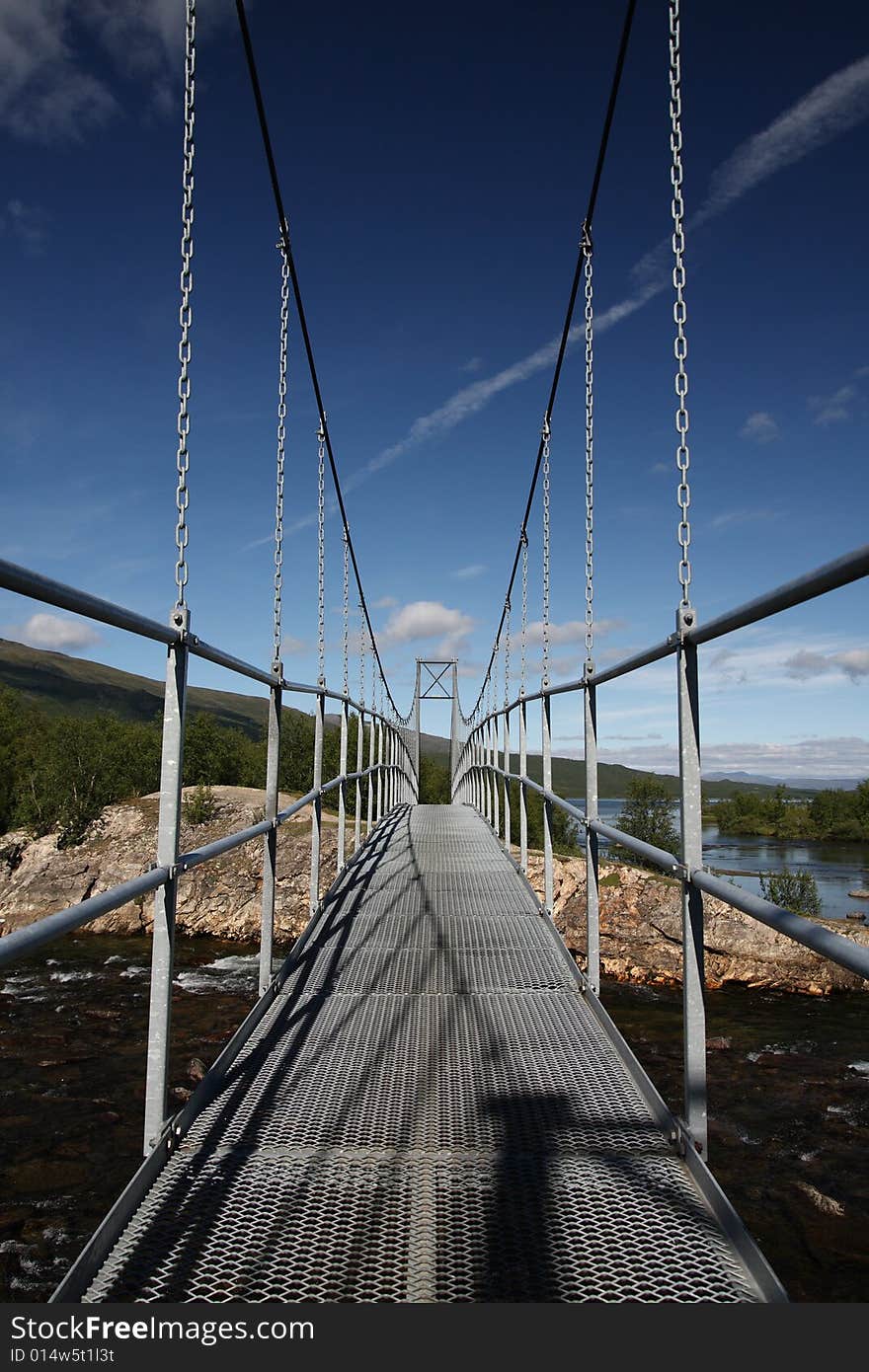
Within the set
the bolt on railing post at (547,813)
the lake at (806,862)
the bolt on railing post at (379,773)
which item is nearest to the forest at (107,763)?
the lake at (806,862)

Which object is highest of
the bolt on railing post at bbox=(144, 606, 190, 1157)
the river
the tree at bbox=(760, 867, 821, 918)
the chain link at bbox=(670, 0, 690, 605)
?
the chain link at bbox=(670, 0, 690, 605)

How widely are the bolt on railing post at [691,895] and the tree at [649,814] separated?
4570 centimetres

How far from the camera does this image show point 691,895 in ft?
5.01

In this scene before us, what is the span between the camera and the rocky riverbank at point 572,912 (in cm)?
1277

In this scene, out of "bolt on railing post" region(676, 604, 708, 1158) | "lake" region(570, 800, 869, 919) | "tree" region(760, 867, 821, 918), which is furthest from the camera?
"lake" region(570, 800, 869, 919)

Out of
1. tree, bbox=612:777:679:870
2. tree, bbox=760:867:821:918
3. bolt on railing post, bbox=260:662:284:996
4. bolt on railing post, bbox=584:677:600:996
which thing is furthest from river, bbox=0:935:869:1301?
tree, bbox=612:777:679:870

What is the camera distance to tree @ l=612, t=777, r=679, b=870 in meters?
48.4

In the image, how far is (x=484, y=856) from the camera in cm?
547

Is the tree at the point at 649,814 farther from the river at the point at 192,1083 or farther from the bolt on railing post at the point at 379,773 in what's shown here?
the bolt on railing post at the point at 379,773

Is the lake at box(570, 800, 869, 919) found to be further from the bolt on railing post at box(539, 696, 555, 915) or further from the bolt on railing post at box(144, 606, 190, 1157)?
the bolt on railing post at box(144, 606, 190, 1157)

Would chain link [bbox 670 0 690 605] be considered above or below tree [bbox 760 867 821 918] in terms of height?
above

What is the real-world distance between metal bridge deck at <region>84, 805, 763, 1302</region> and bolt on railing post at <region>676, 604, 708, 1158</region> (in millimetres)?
146

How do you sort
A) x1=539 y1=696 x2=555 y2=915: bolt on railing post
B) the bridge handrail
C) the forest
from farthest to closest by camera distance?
the forest, x1=539 y1=696 x2=555 y2=915: bolt on railing post, the bridge handrail
